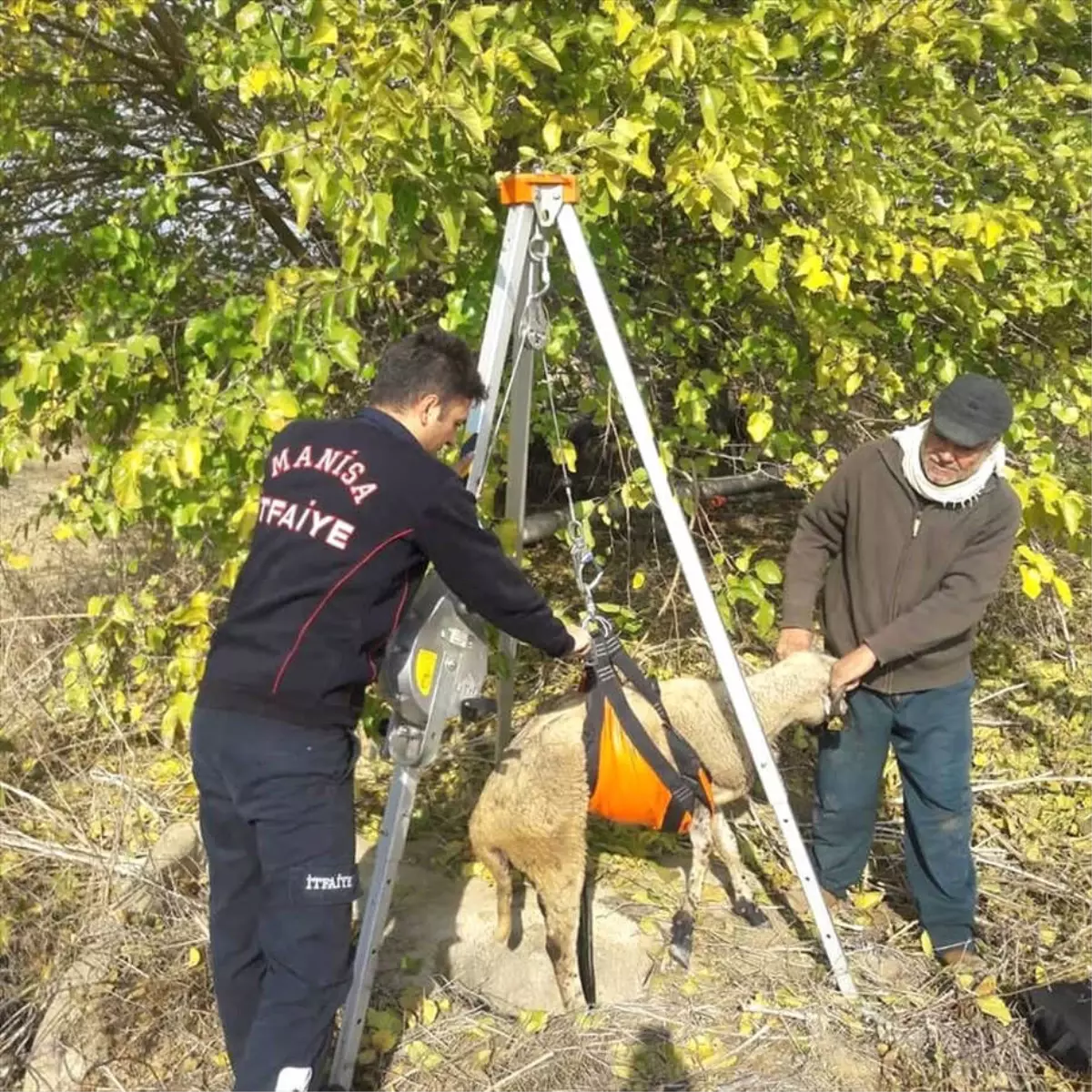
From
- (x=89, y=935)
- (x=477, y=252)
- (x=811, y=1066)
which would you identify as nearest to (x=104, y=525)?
(x=89, y=935)

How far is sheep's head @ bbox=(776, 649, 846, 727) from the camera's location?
3.49 m

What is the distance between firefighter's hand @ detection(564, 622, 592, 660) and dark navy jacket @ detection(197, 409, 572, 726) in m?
0.44

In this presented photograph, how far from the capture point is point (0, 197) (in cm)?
485

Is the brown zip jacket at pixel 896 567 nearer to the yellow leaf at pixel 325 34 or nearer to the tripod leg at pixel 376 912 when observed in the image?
the tripod leg at pixel 376 912

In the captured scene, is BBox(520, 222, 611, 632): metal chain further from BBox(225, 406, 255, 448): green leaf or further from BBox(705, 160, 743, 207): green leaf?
BBox(225, 406, 255, 448): green leaf

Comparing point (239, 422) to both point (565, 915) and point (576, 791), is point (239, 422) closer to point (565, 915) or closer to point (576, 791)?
point (576, 791)

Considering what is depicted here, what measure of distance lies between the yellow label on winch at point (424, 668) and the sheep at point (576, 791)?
805mm

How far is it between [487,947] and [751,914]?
1009 millimetres

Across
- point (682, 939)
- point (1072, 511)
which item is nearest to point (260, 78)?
point (1072, 511)

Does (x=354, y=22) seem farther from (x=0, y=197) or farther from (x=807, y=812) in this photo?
(x=807, y=812)

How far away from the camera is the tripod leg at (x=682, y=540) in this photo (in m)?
2.84

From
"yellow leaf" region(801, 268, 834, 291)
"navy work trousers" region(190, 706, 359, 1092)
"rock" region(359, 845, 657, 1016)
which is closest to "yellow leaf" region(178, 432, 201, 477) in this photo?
"navy work trousers" region(190, 706, 359, 1092)

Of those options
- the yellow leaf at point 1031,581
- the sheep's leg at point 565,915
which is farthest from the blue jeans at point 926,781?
the sheep's leg at point 565,915

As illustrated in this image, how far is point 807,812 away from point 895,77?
3.06 metres
